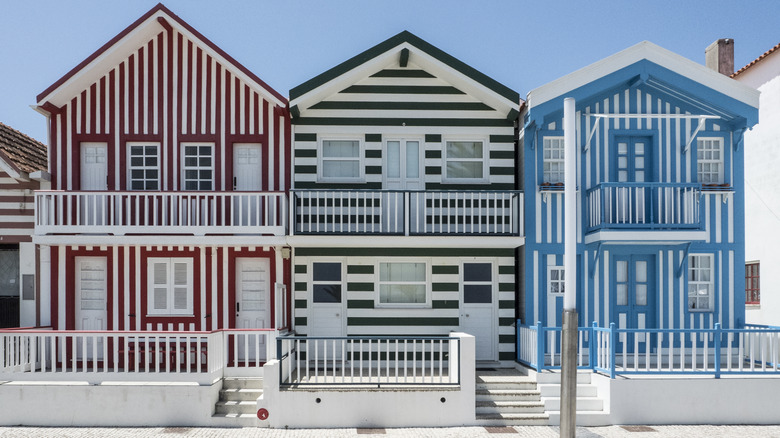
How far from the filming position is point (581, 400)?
11.0 metres

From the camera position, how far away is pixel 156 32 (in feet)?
44.0

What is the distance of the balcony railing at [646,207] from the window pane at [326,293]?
6.31m

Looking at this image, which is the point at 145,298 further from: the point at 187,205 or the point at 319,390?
the point at 319,390

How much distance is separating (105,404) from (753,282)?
18265 millimetres

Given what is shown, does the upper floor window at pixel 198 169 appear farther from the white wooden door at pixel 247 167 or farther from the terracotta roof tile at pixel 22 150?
the terracotta roof tile at pixel 22 150

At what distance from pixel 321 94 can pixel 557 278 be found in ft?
23.9

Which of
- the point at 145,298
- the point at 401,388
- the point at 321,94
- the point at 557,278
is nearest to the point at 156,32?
the point at 321,94

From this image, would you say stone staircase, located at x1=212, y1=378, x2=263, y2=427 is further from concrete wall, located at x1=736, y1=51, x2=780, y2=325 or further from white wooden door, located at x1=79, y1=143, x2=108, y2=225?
concrete wall, located at x1=736, y1=51, x2=780, y2=325

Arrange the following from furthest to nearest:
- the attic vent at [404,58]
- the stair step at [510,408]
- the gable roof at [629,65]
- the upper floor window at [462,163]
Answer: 1. the upper floor window at [462,163]
2. the attic vent at [404,58]
3. the gable roof at [629,65]
4. the stair step at [510,408]

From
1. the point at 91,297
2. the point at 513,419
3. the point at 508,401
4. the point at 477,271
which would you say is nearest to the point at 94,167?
the point at 91,297

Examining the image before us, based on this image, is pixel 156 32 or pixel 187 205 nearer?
pixel 187 205

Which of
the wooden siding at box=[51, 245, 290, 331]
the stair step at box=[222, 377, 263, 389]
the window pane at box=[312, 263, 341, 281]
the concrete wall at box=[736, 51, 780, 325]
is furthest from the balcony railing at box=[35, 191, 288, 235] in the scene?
the concrete wall at box=[736, 51, 780, 325]

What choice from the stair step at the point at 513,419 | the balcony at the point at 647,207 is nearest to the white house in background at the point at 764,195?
the balcony at the point at 647,207

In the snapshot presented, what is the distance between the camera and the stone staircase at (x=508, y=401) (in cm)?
1076
